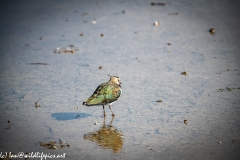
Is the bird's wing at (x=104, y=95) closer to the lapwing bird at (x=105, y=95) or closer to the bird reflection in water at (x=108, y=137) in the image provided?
the lapwing bird at (x=105, y=95)

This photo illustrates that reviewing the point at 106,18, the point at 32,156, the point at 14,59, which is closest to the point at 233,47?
the point at 106,18

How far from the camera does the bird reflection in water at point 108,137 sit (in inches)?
252

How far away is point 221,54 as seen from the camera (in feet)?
34.6

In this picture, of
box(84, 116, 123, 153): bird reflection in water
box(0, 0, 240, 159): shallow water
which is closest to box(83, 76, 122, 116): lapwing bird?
box(0, 0, 240, 159): shallow water

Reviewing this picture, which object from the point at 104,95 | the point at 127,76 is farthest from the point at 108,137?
the point at 127,76

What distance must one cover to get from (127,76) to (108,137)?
291 centimetres

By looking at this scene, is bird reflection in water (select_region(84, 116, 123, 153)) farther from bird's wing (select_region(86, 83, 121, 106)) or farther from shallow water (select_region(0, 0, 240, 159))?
bird's wing (select_region(86, 83, 121, 106))

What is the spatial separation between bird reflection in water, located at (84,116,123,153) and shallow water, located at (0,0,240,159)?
0.12 feet

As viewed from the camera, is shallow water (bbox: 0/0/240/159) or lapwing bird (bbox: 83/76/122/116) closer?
shallow water (bbox: 0/0/240/159)

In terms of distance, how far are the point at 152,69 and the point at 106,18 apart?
451 cm

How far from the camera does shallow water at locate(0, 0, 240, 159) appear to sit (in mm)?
6559

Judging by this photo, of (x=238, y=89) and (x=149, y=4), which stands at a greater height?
(x=149, y=4)

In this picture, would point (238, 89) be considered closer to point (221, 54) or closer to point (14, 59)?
point (221, 54)

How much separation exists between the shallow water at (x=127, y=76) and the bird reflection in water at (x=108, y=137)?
0.04 m
